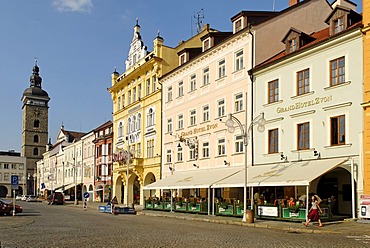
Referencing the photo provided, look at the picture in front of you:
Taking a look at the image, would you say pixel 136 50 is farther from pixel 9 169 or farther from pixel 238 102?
pixel 9 169

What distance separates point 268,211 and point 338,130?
589 centimetres

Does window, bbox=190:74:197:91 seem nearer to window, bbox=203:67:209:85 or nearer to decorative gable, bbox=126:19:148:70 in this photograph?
window, bbox=203:67:209:85

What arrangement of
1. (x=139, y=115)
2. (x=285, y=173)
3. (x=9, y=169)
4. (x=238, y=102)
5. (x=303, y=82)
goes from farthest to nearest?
1. (x=9, y=169)
2. (x=139, y=115)
3. (x=238, y=102)
4. (x=303, y=82)
5. (x=285, y=173)

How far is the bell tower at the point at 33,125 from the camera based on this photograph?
137 meters

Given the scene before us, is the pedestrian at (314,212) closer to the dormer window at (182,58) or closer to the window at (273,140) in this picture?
the window at (273,140)

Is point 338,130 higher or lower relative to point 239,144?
higher

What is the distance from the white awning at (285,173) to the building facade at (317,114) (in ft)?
0.23

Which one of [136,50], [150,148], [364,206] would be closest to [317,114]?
[364,206]

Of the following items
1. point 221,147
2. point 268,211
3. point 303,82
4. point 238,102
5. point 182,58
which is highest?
point 182,58

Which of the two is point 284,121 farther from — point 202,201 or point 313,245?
point 313,245

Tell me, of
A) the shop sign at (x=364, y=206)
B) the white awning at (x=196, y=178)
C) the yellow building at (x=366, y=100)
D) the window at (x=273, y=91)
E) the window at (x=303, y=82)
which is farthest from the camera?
the white awning at (x=196, y=178)

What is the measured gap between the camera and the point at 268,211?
28234mm

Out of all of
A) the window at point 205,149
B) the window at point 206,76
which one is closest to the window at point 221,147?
the window at point 205,149

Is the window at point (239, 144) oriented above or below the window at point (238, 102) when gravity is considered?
below
